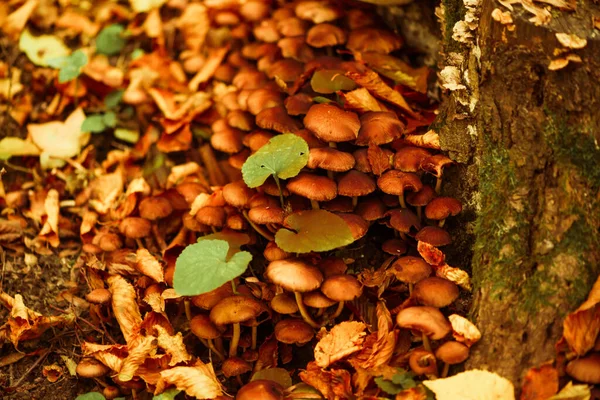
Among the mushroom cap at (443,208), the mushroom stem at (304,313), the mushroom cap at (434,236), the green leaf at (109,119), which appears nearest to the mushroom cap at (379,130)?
the mushroom cap at (443,208)

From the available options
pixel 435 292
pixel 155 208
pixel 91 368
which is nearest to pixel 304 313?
pixel 435 292

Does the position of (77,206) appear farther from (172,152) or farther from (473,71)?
(473,71)

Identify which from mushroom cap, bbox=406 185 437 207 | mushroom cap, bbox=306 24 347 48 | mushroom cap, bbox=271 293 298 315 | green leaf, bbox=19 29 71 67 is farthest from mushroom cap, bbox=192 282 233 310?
green leaf, bbox=19 29 71 67

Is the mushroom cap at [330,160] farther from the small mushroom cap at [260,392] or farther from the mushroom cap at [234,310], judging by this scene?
the small mushroom cap at [260,392]

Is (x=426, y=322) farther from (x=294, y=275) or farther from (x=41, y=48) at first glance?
(x=41, y=48)

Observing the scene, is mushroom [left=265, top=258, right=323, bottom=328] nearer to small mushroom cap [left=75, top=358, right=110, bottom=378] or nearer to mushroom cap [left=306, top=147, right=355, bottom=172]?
mushroom cap [left=306, top=147, right=355, bottom=172]

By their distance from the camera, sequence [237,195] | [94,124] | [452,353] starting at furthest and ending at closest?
[94,124] → [237,195] → [452,353]
